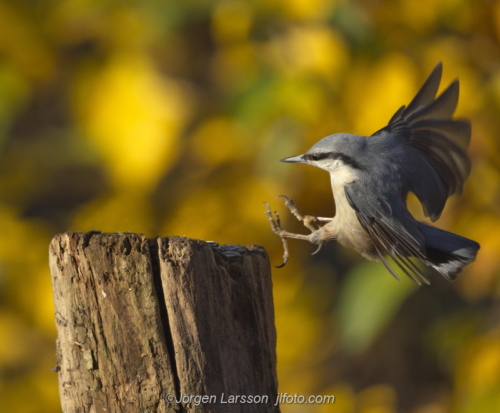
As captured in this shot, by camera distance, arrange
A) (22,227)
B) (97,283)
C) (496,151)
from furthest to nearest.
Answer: (22,227) < (496,151) < (97,283)

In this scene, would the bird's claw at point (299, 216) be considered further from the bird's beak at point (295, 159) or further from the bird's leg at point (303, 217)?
the bird's beak at point (295, 159)

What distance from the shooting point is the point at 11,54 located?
1895 millimetres

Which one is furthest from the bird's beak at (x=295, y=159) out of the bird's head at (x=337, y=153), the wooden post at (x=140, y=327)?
the wooden post at (x=140, y=327)

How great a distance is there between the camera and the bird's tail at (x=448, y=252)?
1.63 m

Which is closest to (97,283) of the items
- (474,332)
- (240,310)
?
(240,310)

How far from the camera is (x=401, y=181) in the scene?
173 cm

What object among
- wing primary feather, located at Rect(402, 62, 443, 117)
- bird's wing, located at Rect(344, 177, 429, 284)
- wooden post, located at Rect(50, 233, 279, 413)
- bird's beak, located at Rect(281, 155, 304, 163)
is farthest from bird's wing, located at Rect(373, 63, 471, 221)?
wooden post, located at Rect(50, 233, 279, 413)

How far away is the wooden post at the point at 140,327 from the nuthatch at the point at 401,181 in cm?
63

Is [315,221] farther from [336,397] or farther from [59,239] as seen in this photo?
[59,239]

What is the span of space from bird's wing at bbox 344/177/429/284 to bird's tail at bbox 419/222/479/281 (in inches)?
2.4

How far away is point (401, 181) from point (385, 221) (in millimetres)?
175

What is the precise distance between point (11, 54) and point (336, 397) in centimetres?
160

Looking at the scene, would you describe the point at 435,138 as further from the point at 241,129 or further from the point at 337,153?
the point at 241,129

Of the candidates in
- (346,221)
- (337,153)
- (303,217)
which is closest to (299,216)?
(303,217)
